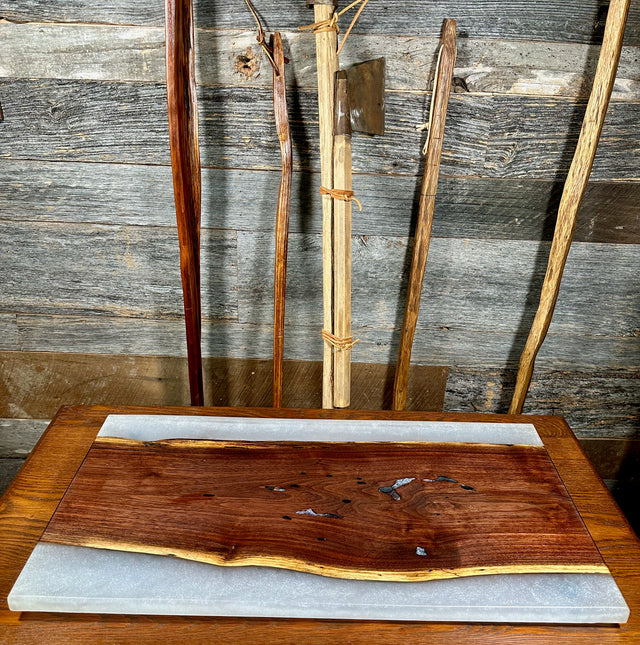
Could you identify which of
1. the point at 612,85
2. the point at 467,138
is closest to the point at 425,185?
the point at 467,138

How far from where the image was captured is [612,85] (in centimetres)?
104

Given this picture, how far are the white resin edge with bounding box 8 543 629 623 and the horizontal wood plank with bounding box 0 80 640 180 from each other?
0.79m

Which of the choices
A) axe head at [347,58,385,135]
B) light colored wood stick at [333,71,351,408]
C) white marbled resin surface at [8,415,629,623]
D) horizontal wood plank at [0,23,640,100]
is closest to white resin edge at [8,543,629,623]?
white marbled resin surface at [8,415,629,623]

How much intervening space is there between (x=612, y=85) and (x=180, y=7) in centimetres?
77

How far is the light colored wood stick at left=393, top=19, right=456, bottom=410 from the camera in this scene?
1.06m

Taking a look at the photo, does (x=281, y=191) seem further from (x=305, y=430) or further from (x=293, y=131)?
(x=305, y=430)

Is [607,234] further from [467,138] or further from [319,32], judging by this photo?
[319,32]

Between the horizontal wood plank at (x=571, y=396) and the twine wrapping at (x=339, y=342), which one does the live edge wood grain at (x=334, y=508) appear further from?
the horizontal wood plank at (x=571, y=396)

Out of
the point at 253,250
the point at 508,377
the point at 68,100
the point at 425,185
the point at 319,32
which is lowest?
the point at 508,377

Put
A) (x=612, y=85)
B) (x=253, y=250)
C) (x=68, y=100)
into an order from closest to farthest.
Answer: (x=612, y=85) < (x=68, y=100) < (x=253, y=250)

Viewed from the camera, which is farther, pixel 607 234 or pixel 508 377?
pixel 508 377

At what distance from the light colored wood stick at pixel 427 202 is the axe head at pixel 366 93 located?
10cm

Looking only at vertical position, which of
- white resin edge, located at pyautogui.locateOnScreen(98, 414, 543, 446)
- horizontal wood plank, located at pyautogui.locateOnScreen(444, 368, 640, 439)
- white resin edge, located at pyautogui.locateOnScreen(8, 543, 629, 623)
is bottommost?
horizontal wood plank, located at pyautogui.locateOnScreen(444, 368, 640, 439)

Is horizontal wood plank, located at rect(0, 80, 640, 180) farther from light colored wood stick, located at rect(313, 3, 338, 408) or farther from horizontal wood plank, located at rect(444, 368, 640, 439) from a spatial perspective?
horizontal wood plank, located at rect(444, 368, 640, 439)
